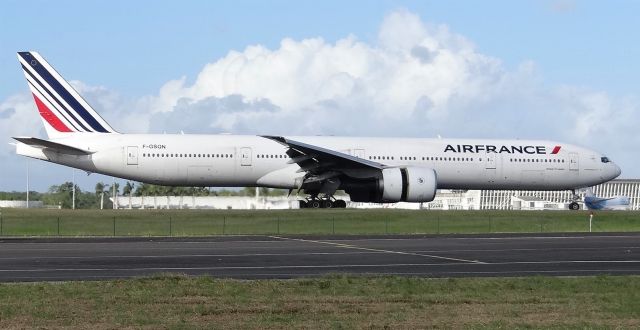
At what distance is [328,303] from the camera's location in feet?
52.5

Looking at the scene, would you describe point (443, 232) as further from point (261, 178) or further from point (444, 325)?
point (444, 325)

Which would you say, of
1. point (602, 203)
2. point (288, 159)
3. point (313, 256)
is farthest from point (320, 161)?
point (602, 203)

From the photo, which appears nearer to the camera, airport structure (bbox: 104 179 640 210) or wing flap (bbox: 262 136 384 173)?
wing flap (bbox: 262 136 384 173)

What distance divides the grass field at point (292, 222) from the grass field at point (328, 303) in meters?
18.9

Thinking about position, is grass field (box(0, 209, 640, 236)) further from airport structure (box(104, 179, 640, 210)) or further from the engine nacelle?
airport structure (box(104, 179, 640, 210))

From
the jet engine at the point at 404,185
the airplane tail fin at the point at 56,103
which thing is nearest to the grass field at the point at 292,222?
the jet engine at the point at 404,185

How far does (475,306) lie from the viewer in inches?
627

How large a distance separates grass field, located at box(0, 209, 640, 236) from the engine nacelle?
746 millimetres

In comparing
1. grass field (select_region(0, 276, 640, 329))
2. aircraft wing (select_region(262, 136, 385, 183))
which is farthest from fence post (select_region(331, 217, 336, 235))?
grass field (select_region(0, 276, 640, 329))

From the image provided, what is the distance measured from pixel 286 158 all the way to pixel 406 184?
5926 mm

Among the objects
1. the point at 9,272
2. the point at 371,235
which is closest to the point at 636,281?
the point at 9,272

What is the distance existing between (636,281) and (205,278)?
27.6ft

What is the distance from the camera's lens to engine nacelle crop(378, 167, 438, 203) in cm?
4294

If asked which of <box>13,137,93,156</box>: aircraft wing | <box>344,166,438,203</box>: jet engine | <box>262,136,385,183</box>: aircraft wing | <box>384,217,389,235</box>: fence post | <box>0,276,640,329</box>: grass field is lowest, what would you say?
<box>0,276,640,329</box>: grass field
